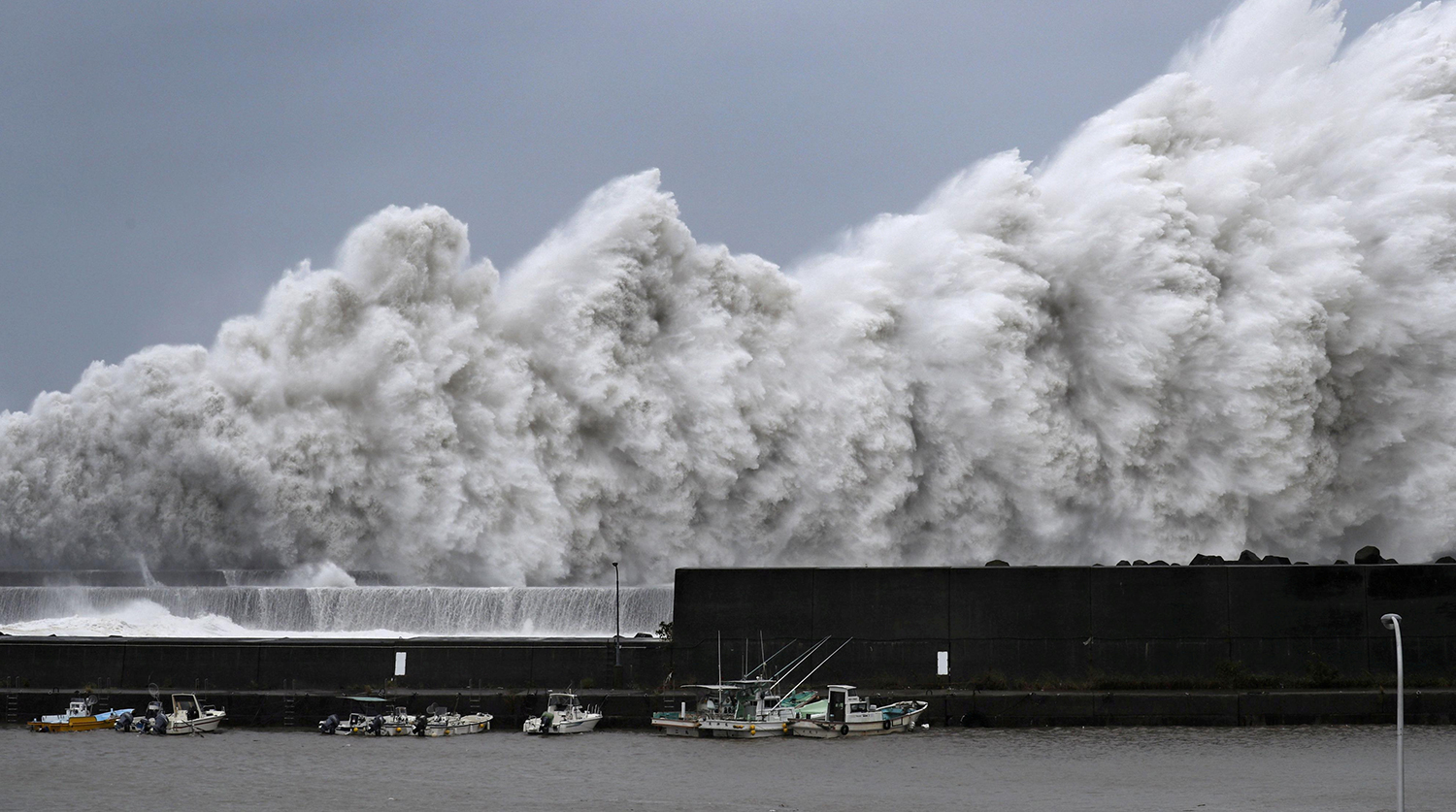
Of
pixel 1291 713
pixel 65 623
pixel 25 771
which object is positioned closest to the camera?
pixel 25 771

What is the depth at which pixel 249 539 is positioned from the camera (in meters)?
41.1

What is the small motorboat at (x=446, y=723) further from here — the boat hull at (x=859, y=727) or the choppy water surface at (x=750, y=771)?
the boat hull at (x=859, y=727)

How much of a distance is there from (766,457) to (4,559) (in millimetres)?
21425

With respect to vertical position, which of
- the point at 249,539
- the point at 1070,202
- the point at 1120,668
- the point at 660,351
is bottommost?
the point at 1120,668

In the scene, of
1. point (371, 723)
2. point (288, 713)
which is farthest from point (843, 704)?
point (288, 713)

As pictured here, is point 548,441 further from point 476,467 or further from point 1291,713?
point 1291,713

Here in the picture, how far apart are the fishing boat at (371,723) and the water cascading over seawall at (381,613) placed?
5.46m

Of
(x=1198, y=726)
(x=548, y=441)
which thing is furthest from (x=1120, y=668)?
(x=548, y=441)

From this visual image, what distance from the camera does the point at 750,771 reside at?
2281 centimetres

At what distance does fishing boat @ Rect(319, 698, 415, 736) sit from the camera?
88.6ft

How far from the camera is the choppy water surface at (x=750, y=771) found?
2031 cm

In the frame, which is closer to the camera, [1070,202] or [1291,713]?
[1291,713]

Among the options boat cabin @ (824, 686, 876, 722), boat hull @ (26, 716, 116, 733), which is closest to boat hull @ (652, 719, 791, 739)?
boat cabin @ (824, 686, 876, 722)

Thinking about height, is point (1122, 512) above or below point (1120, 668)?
above
